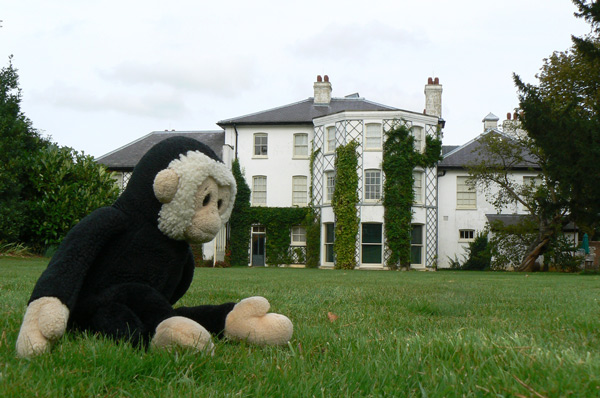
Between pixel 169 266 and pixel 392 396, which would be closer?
pixel 392 396

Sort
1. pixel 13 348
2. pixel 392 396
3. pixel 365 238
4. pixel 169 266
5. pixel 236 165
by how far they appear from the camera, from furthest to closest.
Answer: pixel 236 165 → pixel 365 238 → pixel 169 266 → pixel 13 348 → pixel 392 396

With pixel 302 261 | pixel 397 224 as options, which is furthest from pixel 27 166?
pixel 397 224

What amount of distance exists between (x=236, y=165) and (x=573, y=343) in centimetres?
2750

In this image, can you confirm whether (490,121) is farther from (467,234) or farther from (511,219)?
(467,234)

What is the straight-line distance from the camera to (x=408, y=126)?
2783 centimetres

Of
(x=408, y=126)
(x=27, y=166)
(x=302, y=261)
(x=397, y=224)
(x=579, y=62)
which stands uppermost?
(x=579, y=62)

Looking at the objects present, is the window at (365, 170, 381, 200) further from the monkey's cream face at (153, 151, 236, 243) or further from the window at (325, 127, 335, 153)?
the monkey's cream face at (153, 151, 236, 243)

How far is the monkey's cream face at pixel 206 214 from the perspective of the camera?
9.62 ft

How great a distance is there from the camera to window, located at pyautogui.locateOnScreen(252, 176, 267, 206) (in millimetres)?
30156

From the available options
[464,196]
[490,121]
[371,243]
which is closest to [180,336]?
[371,243]

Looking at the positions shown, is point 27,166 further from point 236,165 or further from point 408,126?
point 408,126

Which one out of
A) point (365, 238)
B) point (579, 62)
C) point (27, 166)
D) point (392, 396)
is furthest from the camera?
point (365, 238)

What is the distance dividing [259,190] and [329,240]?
483 centimetres

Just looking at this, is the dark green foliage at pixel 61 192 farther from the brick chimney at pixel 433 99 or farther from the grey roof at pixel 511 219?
the grey roof at pixel 511 219
